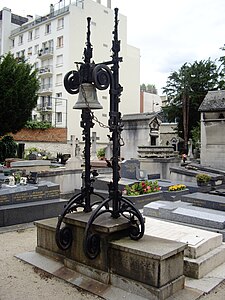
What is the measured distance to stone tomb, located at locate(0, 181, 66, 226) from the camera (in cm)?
798

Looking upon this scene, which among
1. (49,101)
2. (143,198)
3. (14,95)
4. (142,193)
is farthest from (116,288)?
(49,101)

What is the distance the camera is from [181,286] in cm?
434

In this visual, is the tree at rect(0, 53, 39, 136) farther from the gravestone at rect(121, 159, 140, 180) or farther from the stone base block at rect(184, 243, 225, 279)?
the stone base block at rect(184, 243, 225, 279)

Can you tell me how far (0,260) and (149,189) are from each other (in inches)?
249

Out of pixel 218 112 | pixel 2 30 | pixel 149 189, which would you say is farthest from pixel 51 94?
pixel 149 189

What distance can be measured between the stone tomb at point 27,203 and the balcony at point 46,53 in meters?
30.9

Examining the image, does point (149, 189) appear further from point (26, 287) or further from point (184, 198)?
point (26, 287)

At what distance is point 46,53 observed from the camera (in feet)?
123

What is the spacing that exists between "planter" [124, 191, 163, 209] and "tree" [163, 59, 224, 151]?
22580mm

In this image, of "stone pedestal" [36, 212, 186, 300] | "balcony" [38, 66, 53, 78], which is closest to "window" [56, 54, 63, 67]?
"balcony" [38, 66, 53, 78]

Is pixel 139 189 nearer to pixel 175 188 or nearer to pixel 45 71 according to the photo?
pixel 175 188

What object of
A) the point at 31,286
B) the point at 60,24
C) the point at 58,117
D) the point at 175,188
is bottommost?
the point at 31,286

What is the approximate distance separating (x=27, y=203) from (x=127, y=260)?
500 centimetres

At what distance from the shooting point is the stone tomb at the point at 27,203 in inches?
314
